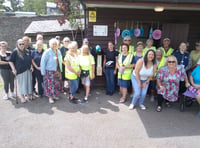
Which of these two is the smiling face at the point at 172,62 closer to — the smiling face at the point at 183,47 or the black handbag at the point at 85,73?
the smiling face at the point at 183,47

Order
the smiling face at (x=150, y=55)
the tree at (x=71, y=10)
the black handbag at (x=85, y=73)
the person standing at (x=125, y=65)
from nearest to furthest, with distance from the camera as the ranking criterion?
1. the smiling face at (x=150, y=55)
2. the person standing at (x=125, y=65)
3. the black handbag at (x=85, y=73)
4. the tree at (x=71, y=10)

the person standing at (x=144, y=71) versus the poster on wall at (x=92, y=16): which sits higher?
the poster on wall at (x=92, y=16)

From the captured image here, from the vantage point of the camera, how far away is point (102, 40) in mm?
5500

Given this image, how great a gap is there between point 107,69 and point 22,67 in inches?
92.3

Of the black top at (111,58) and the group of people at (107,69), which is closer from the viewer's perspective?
the group of people at (107,69)

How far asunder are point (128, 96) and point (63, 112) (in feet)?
6.91

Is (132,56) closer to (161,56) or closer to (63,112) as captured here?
(161,56)

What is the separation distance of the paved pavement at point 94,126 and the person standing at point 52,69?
0.33 meters

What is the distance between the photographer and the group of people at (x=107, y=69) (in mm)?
4110

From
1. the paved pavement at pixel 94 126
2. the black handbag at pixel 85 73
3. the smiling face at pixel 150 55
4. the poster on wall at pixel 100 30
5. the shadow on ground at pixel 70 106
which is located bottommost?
the paved pavement at pixel 94 126

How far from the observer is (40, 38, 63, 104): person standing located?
4273 mm

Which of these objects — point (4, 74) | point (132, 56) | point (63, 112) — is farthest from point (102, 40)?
point (4, 74)

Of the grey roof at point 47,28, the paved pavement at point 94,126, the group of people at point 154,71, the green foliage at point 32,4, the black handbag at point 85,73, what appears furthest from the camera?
the green foliage at point 32,4

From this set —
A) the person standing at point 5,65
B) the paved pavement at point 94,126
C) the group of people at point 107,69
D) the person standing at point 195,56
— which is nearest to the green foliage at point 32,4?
the person standing at point 5,65
